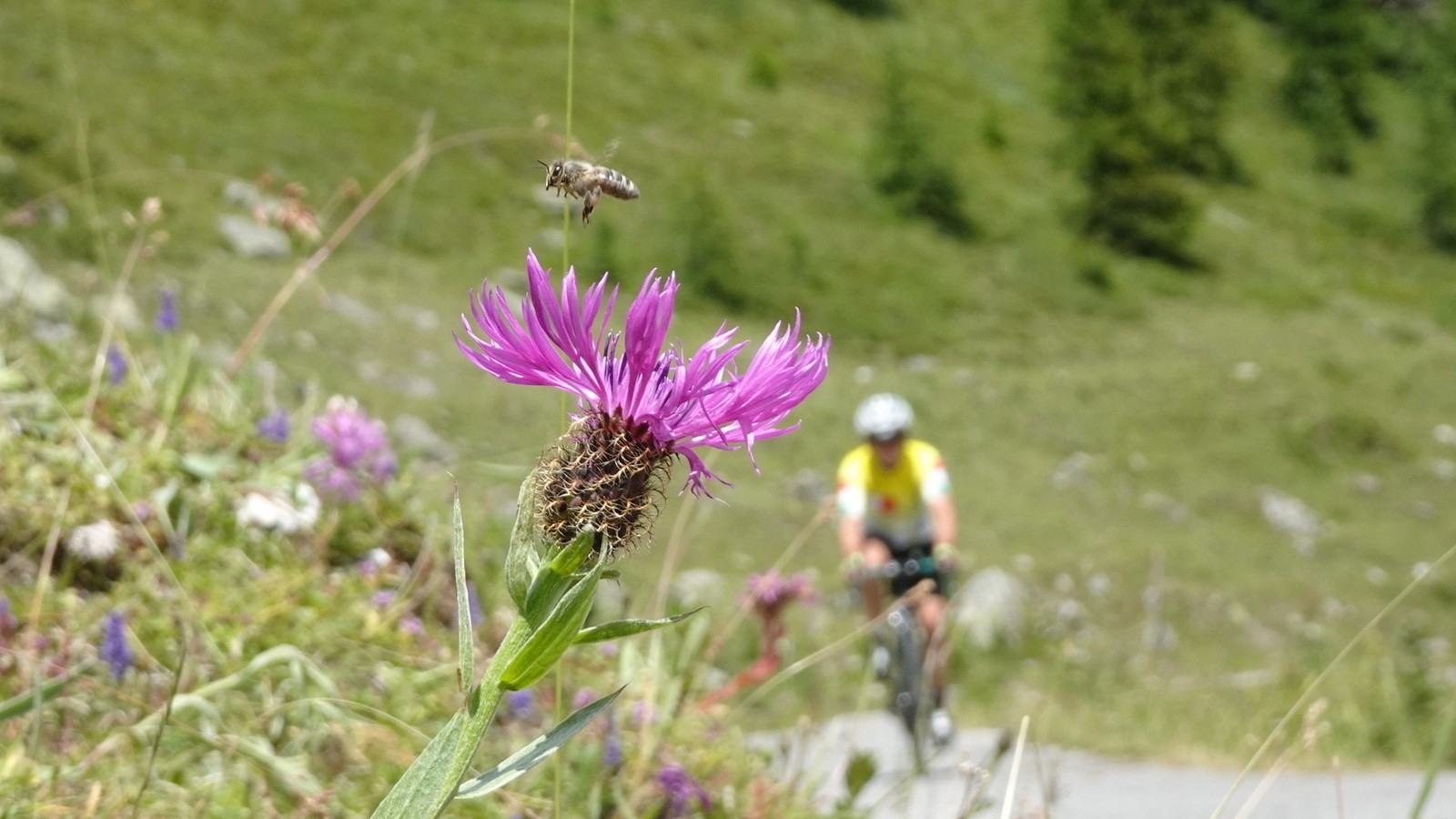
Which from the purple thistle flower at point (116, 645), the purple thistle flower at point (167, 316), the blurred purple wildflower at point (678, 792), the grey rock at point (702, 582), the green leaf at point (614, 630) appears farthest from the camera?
the grey rock at point (702, 582)

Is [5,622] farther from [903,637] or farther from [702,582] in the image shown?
[702,582]

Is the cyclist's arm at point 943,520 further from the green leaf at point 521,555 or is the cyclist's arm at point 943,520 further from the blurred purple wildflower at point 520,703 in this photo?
the green leaf at point 521,555

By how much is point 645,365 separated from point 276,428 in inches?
91.4

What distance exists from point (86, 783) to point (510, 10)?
27.2 meters

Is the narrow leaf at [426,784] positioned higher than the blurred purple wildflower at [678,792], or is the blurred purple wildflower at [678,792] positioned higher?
the narrow leaf at [426,784]

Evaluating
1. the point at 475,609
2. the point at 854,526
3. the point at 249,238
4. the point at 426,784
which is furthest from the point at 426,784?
the point at 249,238

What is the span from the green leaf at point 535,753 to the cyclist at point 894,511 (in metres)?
6.26

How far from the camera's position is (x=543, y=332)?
3.58 feet

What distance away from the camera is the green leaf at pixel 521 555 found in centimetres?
106

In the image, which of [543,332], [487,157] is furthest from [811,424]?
[543,332]

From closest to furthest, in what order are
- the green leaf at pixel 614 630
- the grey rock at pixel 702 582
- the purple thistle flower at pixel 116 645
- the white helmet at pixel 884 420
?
the green leaf at pixel 614 630
the purple thistle flower at pixel 116 645
the white helmet at pixel 884 420
the grey rock at pixel 702 582

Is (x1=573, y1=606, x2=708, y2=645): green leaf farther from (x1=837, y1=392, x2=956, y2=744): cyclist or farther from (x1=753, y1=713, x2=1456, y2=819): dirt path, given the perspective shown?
(x1=837, y1=392, x2=956, y2=744): cyclist

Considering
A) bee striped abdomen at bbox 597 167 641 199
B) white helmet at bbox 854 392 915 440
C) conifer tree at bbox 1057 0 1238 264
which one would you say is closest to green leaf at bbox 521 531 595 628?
bee striped abdomen at bbox 597 167 641 199

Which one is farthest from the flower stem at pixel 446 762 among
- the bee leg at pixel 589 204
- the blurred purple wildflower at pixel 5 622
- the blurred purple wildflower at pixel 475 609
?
the blurred purple wildflower at pixel 5 622
